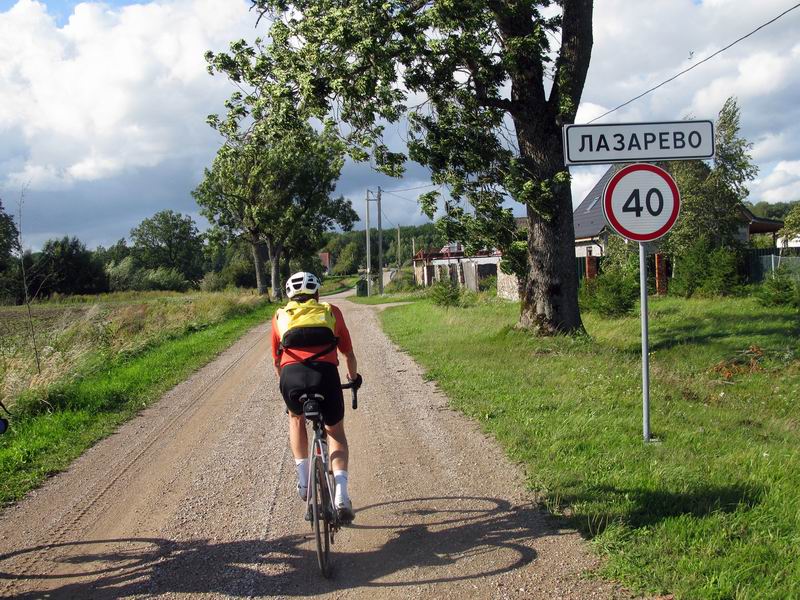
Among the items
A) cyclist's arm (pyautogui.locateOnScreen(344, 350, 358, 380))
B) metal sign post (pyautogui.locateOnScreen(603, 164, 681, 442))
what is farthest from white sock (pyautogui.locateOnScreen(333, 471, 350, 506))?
metal sign post (pyautogui.locateOnScreen(603, 164, 681, 442))

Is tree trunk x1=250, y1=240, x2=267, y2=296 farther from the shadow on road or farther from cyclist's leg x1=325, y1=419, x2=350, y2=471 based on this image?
cyclist's leg x1=325, y1=419, x2=350, y2=471

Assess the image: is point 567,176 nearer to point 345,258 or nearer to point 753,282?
point 753,282

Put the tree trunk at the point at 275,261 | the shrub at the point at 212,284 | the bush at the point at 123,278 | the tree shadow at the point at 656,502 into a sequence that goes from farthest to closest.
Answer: the shrub at the point at 212,284
the bush at the point at 123,278
the tree trunk at the point at 275,261
the tree shadow at the point at 656,502

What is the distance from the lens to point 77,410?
9.45 metres

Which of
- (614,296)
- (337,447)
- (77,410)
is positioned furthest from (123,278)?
(337,447)

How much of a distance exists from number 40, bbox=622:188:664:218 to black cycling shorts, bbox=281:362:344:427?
324cm

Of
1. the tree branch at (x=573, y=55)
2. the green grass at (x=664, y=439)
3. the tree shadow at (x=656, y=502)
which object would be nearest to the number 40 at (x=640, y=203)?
the green grass at (x=664, y=439)

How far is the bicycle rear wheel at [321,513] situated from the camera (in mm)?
4039

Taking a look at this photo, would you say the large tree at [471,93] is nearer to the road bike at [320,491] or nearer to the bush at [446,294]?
the road bike at [320,491]

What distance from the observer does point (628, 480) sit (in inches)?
204

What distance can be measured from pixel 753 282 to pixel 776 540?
21.1 metres

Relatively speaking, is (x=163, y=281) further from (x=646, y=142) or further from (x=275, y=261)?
(x=646, y=142)

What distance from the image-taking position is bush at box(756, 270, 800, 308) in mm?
17469

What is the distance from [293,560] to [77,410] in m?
6.29
